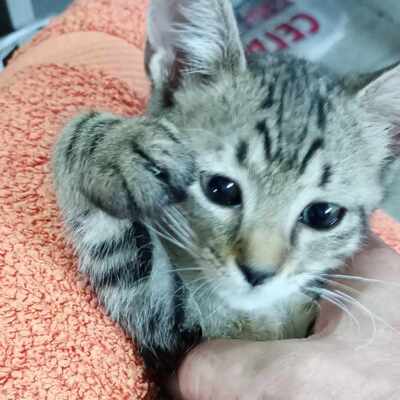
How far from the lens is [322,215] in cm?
90

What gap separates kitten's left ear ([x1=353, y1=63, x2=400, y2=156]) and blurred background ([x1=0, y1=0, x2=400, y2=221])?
113cm

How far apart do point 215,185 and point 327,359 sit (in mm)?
271

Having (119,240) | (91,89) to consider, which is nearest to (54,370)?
(119,240)

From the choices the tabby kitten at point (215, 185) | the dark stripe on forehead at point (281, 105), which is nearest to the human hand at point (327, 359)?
the tabby kitten at point (215, 185)

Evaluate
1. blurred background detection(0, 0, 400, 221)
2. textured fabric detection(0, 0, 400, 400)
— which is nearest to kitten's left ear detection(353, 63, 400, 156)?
textured fabric detection(0, 0, 400, 400)

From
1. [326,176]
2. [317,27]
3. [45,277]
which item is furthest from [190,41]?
[317,27]

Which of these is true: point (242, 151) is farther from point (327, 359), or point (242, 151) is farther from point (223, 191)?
point (327, 359)

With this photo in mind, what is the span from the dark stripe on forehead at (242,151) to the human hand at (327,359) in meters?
0.25

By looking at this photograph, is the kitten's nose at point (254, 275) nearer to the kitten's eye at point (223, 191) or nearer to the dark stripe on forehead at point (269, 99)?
the kitten's eye at point (223, 191)

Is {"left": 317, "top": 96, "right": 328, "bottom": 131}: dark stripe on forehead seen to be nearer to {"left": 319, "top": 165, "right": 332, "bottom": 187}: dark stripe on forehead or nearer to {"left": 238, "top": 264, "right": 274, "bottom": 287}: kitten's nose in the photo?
{"left": 319, "top": 165, "right": 332, "bottom": 187}: dark stripe on forehead

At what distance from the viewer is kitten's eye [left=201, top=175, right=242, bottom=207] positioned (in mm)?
848

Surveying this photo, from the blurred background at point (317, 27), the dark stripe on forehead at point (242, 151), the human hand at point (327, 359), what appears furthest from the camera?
the blurred background at point (317, 27)

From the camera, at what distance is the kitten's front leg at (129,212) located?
0.80 m

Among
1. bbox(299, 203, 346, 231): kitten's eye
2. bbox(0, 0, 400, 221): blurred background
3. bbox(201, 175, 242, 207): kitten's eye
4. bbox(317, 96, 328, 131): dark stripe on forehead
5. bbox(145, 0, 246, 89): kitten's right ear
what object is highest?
bbox(145, 0, 246, 89): kitten's right ear
